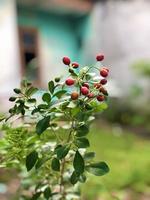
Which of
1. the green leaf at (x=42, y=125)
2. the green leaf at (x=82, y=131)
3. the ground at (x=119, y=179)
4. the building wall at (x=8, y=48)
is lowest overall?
the ground at (x=119, y=179)

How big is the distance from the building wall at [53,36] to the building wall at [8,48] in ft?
4.67

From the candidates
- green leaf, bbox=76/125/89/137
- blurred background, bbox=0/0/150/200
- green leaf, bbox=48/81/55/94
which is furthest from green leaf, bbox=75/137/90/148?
blurred background, bbox=0/0/150/200

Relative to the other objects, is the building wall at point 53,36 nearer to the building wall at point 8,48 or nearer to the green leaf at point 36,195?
the building wall at point 8,48

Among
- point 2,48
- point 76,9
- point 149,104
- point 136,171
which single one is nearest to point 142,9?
point 76,9

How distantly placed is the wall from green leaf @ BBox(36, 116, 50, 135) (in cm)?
644

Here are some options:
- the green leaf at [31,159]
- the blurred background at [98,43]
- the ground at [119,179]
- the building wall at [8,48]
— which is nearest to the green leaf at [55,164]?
the green leaf at [31,159]

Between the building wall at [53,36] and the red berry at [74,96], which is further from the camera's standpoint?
the building wall at [53,36]

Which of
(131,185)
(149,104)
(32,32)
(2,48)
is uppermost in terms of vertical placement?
(32,32)

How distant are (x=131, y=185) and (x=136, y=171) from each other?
0.19 meters

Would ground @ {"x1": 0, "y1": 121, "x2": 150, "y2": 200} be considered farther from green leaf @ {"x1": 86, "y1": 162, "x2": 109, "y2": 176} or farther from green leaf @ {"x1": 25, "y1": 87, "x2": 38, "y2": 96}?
green leaf @ {"x1": 25, "y1": 87, "x2": 38, "y2": 96}

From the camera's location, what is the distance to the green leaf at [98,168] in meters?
0.95

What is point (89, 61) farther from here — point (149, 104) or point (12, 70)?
point (12, 70)

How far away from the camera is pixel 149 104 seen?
23.2ft

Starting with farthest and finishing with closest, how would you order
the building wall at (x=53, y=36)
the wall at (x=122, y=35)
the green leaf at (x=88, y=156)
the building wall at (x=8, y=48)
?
the building wall at (x=53, y=36), the wall at (x=122, y=35), the building wall at (x=8, y=48), the green leaf at (x=88, y=156)
